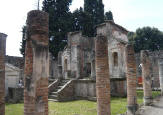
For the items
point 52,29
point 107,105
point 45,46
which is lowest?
point 107,105

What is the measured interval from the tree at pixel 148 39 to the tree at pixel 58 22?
16.0 metres

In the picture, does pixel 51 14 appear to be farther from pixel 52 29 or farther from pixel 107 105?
pixel 107 105

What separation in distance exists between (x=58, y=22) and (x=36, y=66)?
25238mm

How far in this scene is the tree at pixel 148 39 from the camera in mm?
37075

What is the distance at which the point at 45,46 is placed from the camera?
458 cm

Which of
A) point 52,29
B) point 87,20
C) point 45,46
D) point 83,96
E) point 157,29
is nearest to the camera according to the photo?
point 45,46

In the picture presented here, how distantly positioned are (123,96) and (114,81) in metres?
1.53

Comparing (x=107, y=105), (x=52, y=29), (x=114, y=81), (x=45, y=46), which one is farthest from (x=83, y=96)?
(x=52, y=29)

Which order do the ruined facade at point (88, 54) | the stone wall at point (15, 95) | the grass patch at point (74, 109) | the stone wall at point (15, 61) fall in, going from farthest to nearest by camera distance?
1. the stone wall at point (15, 61)
2. the ruined facade at point (88, 54)
3. the stone wall at point (15, 95)
4. the grass patch at point (74, 109)

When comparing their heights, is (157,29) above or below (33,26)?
above

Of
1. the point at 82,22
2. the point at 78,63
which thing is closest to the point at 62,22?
the point at 82,22

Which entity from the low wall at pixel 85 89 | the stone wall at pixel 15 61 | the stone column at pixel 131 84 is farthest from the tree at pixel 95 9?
the stone column at pixel 131 84

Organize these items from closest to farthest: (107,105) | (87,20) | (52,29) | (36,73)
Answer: (36,73), (107,105), (52,29), (87,20)

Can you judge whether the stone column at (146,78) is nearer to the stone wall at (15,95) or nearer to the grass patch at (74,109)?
the grass patch at (74,109)
